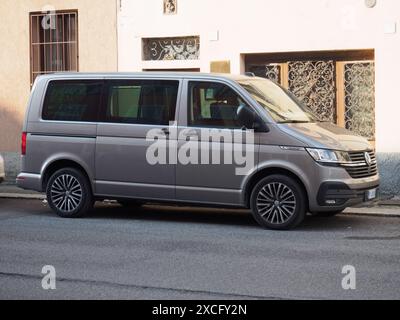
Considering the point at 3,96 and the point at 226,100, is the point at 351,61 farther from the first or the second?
the point at 3,96

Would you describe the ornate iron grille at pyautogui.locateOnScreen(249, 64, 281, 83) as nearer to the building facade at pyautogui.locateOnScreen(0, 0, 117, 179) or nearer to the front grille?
the building facade at pyautogui.locateOnScreen(0, 0, 117, 179)

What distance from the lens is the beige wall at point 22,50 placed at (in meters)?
17.9

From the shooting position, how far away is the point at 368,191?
1148 centimetres

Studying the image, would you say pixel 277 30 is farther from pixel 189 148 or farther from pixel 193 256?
pixel 193 256

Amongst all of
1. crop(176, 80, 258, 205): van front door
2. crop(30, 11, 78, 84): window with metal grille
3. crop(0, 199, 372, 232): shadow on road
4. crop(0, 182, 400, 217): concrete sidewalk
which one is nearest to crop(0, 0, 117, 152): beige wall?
crop(30, 11, 78, 84): window with metal grille

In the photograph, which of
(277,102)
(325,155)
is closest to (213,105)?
(277,102)

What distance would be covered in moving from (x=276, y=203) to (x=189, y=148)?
1375 mm

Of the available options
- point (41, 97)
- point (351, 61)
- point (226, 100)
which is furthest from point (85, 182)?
point (351, 61)

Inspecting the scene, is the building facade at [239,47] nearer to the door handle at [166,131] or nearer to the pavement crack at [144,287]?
the door handle at [166,131]

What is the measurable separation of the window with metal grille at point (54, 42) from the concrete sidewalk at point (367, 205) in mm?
2960

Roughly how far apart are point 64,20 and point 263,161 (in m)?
8.47

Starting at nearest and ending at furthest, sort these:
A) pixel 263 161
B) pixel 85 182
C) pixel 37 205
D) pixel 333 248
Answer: pixel 333 248, pixel 263 161, pixel 85 182, pixel 37 205

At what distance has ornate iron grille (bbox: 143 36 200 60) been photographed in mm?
17359

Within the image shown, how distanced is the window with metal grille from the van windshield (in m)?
6.89
